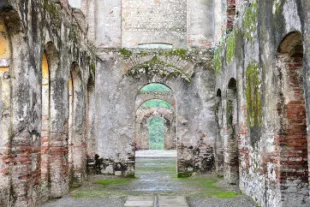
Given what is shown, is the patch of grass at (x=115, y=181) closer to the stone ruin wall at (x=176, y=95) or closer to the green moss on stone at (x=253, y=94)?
the stone ruin wall at (x=176, y=95)

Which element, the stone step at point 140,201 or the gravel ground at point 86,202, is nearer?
the stone step at point 140,201

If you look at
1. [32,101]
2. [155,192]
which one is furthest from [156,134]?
[32,101]

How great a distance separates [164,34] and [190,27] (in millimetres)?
4505

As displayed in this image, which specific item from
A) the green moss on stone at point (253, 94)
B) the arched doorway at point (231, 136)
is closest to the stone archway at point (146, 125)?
the arched doorway at point (231, 136)

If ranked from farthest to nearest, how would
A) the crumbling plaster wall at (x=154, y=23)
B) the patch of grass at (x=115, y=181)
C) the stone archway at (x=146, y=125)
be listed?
the stone archway at (x=146, y=125) → the crumbling plaster wall at (x=154, y=23) → the patch of grass at (x=115, y=181)

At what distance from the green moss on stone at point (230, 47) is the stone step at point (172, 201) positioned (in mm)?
3875

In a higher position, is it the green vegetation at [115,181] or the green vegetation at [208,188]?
the green vegetation at [115,181]

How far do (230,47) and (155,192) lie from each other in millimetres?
4132

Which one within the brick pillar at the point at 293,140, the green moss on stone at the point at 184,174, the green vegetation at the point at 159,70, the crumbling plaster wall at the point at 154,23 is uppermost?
the crumbling plaster wall at the point at 154,23

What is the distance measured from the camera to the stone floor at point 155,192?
25.0ft

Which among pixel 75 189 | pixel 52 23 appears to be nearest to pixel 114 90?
pixel 75 189

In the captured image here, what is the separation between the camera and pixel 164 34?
19375 mm

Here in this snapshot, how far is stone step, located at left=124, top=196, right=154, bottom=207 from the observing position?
Answer: 729 centimetres

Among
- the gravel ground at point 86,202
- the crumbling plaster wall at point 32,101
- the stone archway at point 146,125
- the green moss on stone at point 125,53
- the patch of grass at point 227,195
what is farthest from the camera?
the stone archway at point 146,125
